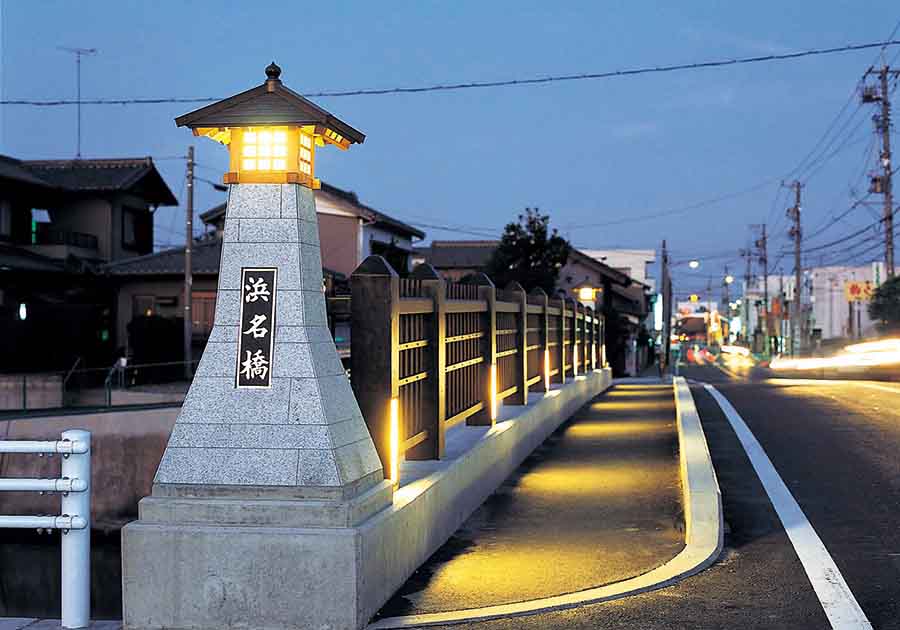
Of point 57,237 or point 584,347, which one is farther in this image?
point 57,237

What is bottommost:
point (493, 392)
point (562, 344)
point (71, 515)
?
point (71, 515)

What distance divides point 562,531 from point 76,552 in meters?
4.64

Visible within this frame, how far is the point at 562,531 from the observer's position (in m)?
9.75

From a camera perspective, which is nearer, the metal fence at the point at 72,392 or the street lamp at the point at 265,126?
the street lamp at the point at 265,126

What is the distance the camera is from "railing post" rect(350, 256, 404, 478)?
8453 millimetres

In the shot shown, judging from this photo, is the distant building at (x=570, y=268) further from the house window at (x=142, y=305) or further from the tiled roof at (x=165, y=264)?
the house window at (x=142, y=305)

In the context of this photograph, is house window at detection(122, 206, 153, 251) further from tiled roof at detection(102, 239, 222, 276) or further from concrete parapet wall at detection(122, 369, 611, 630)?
concrete parapet wall at detection(122, 369, 611, 630)

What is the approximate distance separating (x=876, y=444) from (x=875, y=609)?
8.85 meters

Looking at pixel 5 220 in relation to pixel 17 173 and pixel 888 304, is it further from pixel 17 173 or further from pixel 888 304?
pixel 888 304

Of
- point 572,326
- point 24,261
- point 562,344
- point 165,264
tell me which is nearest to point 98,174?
point 165,264

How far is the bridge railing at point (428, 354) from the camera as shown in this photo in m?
8.48

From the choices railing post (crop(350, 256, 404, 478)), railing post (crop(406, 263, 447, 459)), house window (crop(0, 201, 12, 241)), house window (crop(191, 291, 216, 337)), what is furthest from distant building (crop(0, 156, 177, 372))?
railing post (crop(350, 256, 404, 478))

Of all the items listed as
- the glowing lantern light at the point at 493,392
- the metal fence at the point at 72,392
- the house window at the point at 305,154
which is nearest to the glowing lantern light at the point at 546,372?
the glowing lantern light at the point at 493,392

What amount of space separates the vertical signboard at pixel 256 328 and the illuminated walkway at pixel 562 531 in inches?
Result: 71.0
